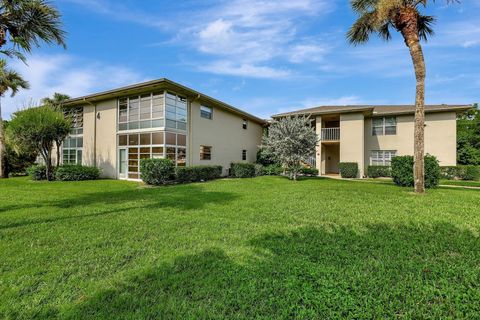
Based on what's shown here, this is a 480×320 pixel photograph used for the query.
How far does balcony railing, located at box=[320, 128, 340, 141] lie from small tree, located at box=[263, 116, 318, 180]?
744 centimetres

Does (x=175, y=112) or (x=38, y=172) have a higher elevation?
(x=175, y=112)

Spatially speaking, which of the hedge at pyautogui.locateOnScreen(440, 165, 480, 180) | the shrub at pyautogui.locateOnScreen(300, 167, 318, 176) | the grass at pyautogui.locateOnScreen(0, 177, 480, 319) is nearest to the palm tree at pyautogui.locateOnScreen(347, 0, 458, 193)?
the grass at pyautogui.locateOnScreen(0, 177, 480, 319)

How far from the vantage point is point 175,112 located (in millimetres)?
16578

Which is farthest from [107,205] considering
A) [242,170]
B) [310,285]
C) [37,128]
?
[242,170]

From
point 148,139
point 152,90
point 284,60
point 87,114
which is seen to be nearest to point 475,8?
point 284,60

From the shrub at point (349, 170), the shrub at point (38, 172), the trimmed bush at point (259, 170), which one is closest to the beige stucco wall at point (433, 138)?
the shrub at point (349, 170)

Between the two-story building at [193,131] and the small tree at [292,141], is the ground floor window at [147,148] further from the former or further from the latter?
the small tree at [292,141]

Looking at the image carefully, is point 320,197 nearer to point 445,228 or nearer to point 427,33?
point 445,228

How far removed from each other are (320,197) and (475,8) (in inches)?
388

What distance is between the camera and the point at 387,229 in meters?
5.22

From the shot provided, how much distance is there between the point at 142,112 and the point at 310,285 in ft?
54.9

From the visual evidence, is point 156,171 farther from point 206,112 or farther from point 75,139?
point 75,139

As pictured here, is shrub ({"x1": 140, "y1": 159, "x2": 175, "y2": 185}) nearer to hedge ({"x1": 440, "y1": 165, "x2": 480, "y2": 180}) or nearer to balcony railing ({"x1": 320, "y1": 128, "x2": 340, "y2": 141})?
balcony railing ({"x1": 320, "y1": 128, "x2": 340, "y2": 141})

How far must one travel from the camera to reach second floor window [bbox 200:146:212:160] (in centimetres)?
1861
